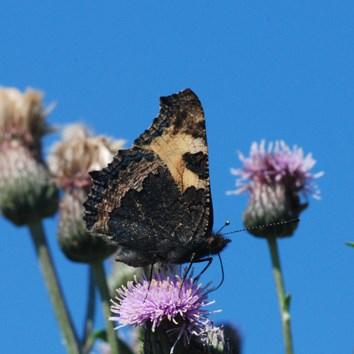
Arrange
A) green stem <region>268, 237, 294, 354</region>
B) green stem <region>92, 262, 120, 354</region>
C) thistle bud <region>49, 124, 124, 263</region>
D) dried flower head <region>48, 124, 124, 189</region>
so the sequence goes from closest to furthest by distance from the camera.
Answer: green stem <region>268, 237, 294, 354</region> → green stem <region>92, 262, 120, 354</region> → thistle bud <region>49, 124, 124, 263</region> → dried flower head <region>48, 124, 124, 189</region>

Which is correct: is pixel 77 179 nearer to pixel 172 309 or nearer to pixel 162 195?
pixel 162 195

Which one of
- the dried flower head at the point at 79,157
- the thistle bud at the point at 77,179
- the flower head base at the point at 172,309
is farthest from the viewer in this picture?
the dried flower head at the point at 79,157

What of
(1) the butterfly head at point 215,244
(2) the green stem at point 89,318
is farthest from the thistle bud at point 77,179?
(1) the butterfly head at point 215,244

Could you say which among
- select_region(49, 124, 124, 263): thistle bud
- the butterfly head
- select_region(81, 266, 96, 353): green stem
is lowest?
the butterfly head

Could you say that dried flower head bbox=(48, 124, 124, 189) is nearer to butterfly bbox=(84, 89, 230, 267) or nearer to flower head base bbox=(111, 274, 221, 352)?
butterfly bbox=(84, 89, 230, 267)

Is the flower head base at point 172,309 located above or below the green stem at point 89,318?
Result: below

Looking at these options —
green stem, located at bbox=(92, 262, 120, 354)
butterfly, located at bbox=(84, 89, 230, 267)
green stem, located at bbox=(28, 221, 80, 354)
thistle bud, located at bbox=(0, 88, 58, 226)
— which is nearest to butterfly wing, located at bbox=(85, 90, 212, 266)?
butterfly, located at bbox=(84, 89, 230, 267)

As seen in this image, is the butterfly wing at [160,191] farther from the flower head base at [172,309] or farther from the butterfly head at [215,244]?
the flower head base at [172,309]
